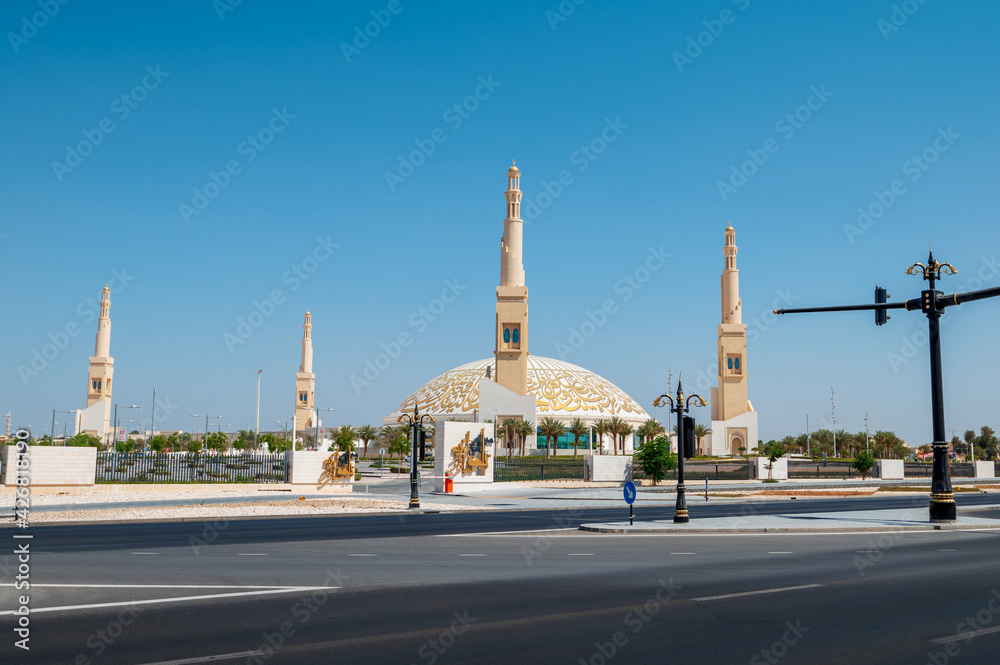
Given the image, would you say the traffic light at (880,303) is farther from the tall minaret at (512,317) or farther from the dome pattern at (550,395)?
the dome pattern at (550,395)

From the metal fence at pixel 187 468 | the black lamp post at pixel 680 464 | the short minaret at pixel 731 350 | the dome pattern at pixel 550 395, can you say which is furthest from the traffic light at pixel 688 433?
the dome pattern at pixel 550 395

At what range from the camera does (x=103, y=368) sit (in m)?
107

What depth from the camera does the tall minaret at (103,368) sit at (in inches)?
4163

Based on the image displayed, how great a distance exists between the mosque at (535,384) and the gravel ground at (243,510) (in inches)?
1196

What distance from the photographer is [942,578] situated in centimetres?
1182

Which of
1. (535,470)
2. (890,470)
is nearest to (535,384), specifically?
(890,470)

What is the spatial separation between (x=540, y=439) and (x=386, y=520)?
249 ft

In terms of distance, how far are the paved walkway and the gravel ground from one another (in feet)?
34.7

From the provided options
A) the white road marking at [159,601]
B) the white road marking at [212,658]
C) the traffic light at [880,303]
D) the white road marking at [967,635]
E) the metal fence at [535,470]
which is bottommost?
the metal fence at [535,470]

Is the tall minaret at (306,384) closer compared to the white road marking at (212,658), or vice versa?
the white road marking at (212,658)

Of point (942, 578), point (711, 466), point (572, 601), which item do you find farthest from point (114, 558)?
point (711, 466)

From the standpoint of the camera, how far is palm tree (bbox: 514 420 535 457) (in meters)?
71.6

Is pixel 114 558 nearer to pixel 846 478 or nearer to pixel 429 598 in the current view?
pixel 429 598

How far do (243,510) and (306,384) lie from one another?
107042 mm
